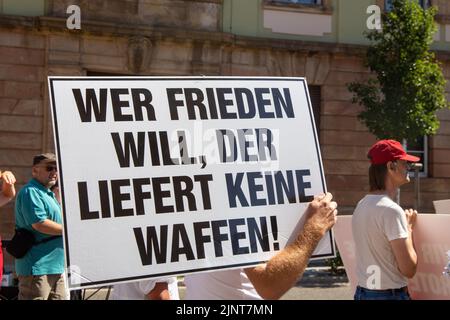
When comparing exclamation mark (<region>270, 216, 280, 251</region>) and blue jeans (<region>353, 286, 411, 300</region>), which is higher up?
exclamation mark (<region>270, 216, 280, 251</region>)

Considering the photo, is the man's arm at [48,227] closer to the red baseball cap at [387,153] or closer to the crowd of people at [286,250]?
the crowd of people at [286,250]

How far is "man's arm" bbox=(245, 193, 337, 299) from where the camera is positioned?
95.7 inches

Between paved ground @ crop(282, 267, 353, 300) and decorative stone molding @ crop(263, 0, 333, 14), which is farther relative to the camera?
decorative stone molding @ crop(263, 0, 333, 14)

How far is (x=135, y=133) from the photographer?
2.43 metres

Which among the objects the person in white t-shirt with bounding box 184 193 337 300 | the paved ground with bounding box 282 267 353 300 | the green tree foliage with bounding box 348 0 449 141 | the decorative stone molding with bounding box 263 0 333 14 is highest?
the decorative stone molding with bounding box 263 0 333 14

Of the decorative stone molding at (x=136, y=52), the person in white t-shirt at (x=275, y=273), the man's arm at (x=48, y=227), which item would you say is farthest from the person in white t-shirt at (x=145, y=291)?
the decorative stone molding at (x=136, y=52)

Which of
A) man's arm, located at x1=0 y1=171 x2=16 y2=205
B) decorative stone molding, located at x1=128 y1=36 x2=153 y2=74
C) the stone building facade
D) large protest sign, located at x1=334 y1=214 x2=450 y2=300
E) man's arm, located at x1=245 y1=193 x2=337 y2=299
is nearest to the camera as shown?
man's arm, located at x1=245 y1=193 x2=337 y2=299

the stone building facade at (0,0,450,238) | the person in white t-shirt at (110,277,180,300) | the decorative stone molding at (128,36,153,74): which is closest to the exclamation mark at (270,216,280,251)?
the person in white t-shirt at (110,277,180,300)

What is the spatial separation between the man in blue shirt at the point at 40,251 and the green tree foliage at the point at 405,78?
951 cm

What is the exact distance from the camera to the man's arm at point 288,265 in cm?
243

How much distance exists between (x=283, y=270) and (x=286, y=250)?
9cm

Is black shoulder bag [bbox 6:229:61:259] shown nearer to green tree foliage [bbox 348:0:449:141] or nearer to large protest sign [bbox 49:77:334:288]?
large protest sign [bbox 49:77:334:288]
